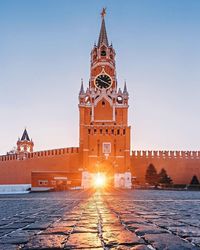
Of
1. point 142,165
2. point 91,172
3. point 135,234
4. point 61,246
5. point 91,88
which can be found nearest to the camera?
point 61,246

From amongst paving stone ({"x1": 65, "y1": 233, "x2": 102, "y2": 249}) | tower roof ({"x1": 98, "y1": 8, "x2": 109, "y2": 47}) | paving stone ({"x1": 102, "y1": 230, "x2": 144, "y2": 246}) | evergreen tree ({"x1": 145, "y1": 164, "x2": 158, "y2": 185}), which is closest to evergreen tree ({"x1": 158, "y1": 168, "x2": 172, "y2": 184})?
evergreen tree ({"x1": 145, "y1": 164, "x2": 158, "y2": 185})

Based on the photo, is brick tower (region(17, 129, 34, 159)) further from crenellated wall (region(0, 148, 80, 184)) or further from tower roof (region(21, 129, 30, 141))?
crenellated wall (region(0, 148, 80, 184))

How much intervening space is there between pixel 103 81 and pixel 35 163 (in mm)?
14147

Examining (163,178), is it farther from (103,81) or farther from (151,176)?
(103,81)

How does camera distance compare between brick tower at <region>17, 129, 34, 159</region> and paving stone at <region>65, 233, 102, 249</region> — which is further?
brick tower at <region>17, 129, 34, 159</region>

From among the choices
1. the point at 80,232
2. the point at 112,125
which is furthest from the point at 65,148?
the point at 80,232

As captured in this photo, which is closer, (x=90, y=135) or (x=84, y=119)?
(x=90, y=135)

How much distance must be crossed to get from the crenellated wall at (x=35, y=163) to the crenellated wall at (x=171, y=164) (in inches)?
295

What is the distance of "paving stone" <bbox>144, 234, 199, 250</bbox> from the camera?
7.06 ft

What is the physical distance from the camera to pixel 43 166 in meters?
44.6

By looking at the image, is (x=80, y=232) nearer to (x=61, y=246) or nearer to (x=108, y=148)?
(x=61, y=246)

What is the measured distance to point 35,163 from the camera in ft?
150

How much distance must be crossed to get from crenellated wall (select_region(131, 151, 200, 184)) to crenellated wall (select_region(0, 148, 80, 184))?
750 cm

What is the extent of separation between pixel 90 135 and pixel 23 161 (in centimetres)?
1163
